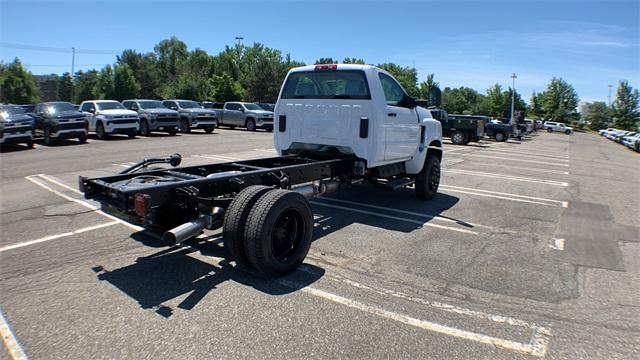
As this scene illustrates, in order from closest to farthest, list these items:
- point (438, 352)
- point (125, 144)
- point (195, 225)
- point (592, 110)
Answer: point (438, 352) < point (195, 225) < point (125, 144) < point (592, 110)

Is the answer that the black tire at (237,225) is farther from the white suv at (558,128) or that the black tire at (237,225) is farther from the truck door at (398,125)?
the white suv at (558,128)

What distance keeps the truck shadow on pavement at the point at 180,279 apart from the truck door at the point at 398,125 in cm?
306

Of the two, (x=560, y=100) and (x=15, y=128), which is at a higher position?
(x=560, y=100)

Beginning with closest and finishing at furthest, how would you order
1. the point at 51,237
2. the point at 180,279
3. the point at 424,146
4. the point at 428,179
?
the point at 180,279, the point at 51,237, the point at 424,146, the point at 428,179

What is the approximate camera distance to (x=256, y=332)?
3.31 m

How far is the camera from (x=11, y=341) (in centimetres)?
312

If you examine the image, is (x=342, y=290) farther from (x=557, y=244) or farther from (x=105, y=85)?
(x=105, y=85)

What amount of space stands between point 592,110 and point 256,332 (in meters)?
118

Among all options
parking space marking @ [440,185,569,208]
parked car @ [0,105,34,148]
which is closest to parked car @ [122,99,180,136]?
parked car @ [0,105,34,148]

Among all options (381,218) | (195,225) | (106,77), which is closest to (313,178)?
Result: (381,218)

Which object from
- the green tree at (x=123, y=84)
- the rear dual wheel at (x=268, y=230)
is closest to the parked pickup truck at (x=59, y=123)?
the rear dual wheel at (x=268, y=230)

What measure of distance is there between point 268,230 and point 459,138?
79.0 ft

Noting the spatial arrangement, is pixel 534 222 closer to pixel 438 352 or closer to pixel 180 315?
pixel 438 352

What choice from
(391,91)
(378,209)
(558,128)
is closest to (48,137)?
(378,209)
